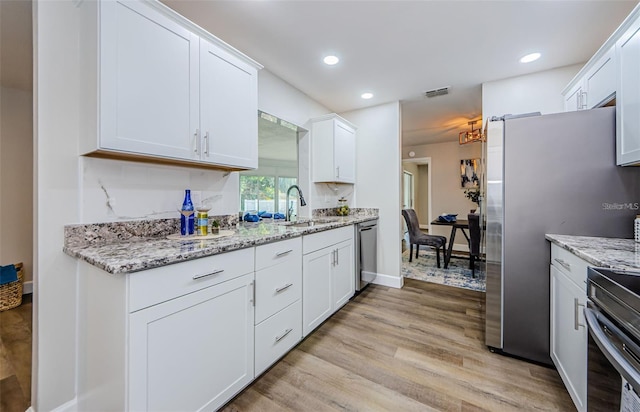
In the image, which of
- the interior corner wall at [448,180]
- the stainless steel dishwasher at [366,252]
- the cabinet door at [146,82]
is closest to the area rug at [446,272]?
the stainless steel dishwasher at [366,252]

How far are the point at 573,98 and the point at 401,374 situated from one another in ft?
9.16

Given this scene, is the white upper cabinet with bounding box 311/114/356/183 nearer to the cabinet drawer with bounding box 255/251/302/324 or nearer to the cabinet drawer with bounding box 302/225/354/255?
the cabinet drawer with bounding box 302/225/354/255

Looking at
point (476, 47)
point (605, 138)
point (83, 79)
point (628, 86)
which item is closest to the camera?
point (83, 79)

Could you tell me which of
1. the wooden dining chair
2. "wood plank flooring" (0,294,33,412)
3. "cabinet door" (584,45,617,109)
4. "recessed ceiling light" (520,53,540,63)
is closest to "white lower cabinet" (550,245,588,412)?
"cabinet door" (584,45,617,109)

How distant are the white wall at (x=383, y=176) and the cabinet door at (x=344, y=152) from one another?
0.59 ft

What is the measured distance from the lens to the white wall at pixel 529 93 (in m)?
2.56

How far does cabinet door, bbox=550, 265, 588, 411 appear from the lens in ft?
4.15

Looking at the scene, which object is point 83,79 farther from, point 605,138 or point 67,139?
point 605,138

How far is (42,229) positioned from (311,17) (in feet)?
6.87

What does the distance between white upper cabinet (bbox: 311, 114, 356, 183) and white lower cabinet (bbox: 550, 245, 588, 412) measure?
2.20 m

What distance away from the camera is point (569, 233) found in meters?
1.68

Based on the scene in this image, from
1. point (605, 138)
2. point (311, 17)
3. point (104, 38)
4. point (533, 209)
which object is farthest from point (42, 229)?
point (605, 138)

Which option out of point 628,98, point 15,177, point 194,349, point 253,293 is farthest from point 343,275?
point 15,177

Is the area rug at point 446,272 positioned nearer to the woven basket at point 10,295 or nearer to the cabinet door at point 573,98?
the cabinet door at point 573,98
